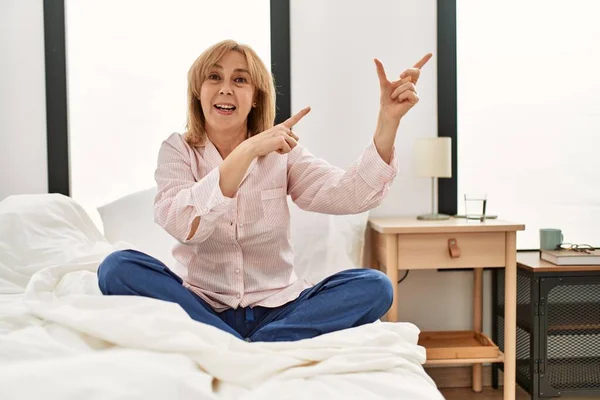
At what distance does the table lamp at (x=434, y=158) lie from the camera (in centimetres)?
249

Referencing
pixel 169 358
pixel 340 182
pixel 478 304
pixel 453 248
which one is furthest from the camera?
pixel 478 304

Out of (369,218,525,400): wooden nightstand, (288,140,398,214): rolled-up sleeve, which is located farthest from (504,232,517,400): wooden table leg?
(288,140,398,214): rolled-up sleeve

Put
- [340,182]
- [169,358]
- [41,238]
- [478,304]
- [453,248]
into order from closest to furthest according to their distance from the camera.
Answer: [169,358], [340,182], [41,238], [453,248], [478,304]

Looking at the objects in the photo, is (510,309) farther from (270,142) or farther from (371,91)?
(270,142)

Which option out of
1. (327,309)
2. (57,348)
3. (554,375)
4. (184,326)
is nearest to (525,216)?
(554,375)

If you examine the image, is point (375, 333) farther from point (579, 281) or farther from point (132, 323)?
point (579, 281)

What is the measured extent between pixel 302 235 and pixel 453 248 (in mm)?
568

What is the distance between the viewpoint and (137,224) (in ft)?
8.08

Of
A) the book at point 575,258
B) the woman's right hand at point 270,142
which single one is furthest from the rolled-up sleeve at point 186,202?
the book at point 575,258

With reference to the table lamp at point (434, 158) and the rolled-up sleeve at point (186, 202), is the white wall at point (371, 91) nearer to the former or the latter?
the table lamp at point (434, 158)

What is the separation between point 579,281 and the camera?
2342 millimetres

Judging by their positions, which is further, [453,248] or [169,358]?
[453,248]

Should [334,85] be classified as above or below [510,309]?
above

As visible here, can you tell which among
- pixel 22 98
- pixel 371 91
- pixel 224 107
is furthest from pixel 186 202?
pixel 22 98
